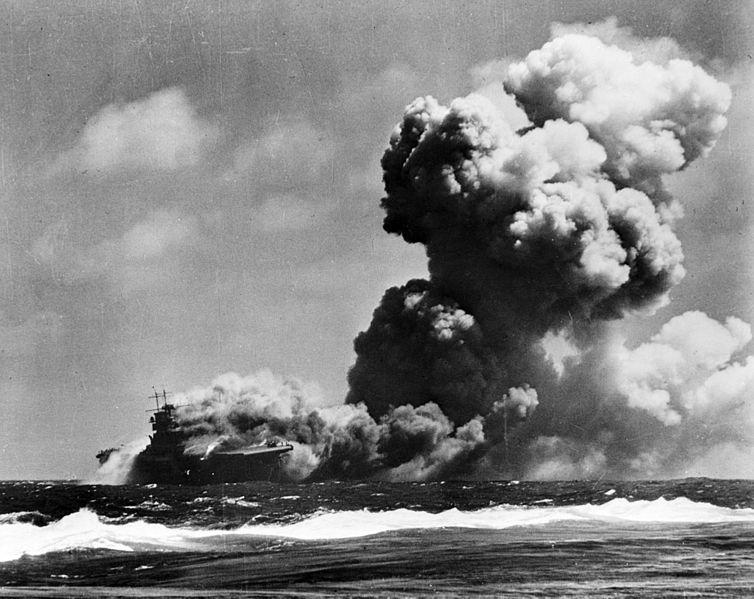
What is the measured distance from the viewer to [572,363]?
25625mm

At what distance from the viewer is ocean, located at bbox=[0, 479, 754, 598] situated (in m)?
15.0

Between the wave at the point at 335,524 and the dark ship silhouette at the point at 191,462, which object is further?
the dark ship silhouette at the point at 191,462

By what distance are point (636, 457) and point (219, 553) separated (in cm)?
1226

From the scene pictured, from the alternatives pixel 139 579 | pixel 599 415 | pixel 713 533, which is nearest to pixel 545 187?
pixel 599 415

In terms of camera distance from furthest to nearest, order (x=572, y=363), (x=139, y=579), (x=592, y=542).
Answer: (x=572, y=363), (x=592, y=542), (x=139, y=579)

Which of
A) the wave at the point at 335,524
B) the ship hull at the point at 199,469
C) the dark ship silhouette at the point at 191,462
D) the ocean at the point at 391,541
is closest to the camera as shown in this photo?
the ocean at the point at 391,541

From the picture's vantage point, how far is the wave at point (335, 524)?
64.9ft

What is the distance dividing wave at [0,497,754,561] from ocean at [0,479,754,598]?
1.9 inches

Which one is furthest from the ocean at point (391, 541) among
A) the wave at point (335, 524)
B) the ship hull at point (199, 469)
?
the ship hull at point (199, 469)

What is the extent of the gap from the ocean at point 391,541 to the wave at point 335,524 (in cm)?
5

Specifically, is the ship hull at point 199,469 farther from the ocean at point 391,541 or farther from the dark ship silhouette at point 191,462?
the ocean at point 391,541

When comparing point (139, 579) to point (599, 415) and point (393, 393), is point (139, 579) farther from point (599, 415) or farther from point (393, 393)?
point (599, 415)

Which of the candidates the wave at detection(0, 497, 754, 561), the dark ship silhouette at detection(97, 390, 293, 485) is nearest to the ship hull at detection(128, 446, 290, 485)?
the dark ship silhouette at detection(97, 390, 293, 485)

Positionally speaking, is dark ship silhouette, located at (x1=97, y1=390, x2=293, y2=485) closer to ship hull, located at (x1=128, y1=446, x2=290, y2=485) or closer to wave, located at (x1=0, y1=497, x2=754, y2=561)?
ship hull, located at (x1=128, y1=446, x2=290, y2=485)
